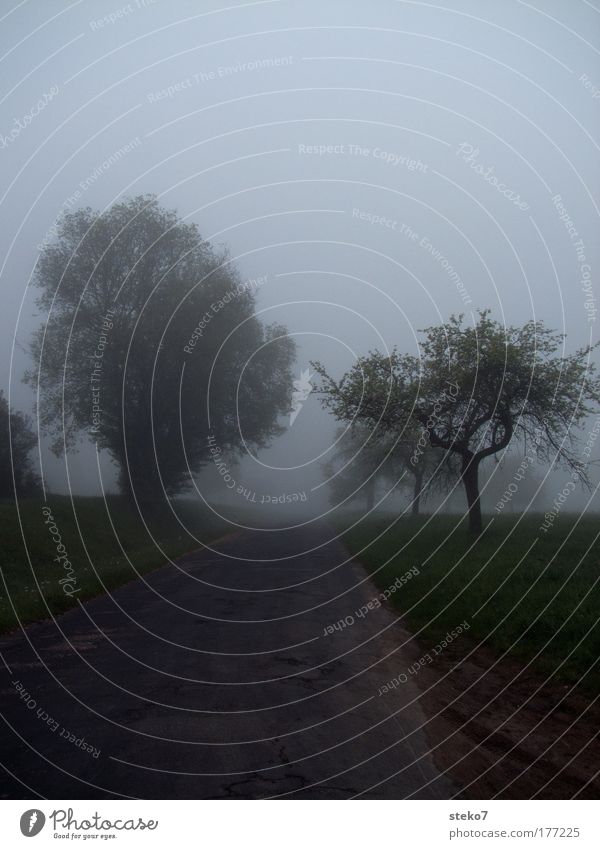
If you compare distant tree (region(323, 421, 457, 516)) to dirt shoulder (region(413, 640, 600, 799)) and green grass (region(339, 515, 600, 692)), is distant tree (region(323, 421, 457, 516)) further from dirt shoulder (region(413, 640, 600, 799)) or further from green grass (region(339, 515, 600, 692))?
dirt shoulder (region(413, 640, 600, 799))

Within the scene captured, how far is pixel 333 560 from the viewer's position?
90.8ft

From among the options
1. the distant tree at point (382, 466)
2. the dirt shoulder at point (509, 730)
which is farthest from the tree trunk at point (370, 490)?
the dirt shoulder at point (509, 730)

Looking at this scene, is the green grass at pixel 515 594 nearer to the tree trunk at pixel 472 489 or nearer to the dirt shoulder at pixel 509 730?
the dirt shoulder at pixel 509 730

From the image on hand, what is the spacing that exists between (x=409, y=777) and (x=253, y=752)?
1.49 metres

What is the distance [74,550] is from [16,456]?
1038cm

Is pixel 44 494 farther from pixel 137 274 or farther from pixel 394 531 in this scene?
pixel 394 531

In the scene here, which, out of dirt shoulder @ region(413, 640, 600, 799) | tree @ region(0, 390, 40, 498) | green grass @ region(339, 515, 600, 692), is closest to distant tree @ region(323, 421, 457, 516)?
green grass @ region(339, 515, 600, 692)

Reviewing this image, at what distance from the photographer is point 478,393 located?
27.5 metres

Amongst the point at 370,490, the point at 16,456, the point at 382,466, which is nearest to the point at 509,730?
the point at 16,456

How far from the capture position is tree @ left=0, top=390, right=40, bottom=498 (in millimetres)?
32625

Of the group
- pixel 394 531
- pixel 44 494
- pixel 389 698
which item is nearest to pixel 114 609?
pixel 389 698

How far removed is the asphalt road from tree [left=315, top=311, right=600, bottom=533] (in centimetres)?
1266

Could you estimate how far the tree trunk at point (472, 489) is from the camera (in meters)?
27.4

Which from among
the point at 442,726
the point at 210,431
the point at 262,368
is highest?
the point at 262,368
